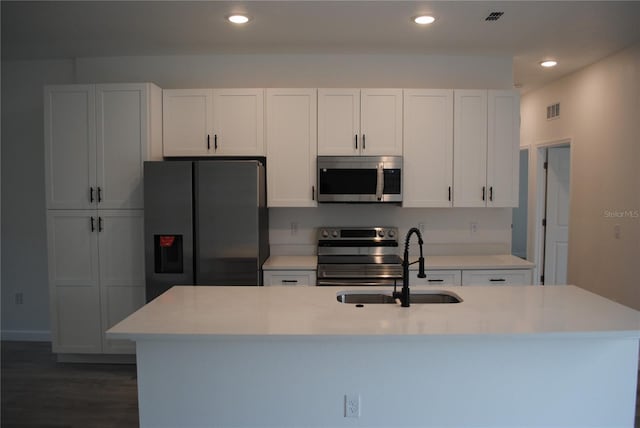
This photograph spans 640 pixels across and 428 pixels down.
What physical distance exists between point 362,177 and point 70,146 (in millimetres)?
2446

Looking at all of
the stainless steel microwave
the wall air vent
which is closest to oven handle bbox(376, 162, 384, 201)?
the stainless steel microwave

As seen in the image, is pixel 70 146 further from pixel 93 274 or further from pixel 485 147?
pixel 485 147

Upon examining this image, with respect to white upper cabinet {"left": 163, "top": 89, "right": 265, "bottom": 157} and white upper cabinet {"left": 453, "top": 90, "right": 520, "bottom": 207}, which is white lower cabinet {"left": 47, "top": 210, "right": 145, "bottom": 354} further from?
white upper cabinet {"left": 453, "top": 90, "right": 520, "bottom": 207}

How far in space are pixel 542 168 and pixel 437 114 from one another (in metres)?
2.46

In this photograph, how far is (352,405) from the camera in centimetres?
218

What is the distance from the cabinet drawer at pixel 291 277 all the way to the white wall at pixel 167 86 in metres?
0.64

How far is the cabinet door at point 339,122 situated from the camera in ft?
13.1

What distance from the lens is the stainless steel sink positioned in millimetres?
2701

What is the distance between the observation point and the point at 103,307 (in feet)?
12.8

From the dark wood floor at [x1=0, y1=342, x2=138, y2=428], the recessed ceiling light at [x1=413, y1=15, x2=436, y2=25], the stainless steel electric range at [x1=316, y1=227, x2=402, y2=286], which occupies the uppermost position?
the recessed ceiling light at [x1=413, y1=15, x2=436, y2=25]

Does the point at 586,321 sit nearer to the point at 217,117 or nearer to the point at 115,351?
the point at 217,117

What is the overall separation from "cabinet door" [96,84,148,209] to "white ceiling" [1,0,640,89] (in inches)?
18.3

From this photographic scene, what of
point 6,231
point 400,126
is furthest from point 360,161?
point 6,231

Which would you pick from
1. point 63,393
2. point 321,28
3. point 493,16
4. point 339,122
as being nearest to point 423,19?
point 493,16
